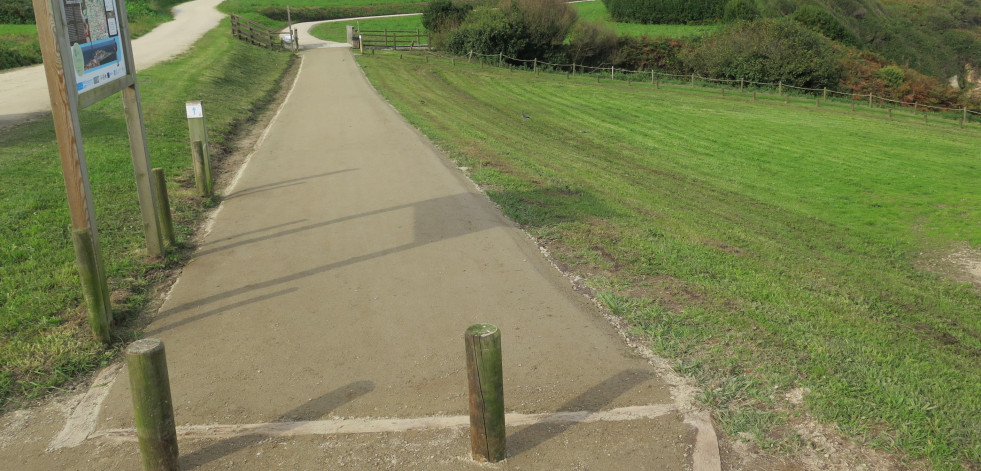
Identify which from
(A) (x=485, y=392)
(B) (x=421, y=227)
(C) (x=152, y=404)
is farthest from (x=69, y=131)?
(B) (x=421, y=227)

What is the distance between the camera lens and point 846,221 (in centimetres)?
1395

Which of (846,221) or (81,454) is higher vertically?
(81,454)

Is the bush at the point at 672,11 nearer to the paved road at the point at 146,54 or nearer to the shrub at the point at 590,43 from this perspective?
the shrub at the point at 590,43

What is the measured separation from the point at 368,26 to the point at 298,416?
5426cm

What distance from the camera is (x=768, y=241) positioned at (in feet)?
34.7

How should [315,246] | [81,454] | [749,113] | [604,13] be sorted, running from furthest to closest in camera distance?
[604,13] < [749,113] < [315,246] < [81,454]

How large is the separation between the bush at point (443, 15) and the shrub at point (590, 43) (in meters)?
7.32

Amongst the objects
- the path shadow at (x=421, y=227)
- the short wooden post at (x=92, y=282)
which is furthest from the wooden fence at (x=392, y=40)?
the short wooden post at (x=92, y=282)

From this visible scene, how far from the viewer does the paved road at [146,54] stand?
54.1 ft

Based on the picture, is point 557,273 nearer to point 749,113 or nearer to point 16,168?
point 16,168

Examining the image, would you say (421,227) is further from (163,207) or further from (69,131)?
(69,131)

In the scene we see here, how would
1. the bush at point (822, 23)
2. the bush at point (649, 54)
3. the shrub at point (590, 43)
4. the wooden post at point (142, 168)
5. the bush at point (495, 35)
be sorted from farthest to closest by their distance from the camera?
1. the bush at point (822, 23)
2. the bush at point (649, 54)
3. the shrub at point (590, 43)
4. the bush at point (495, 35)
5. the wooden post at point (142, 168)

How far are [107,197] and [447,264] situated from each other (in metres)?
5.29

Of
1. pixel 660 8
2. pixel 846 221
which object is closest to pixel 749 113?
pixel 846 221
